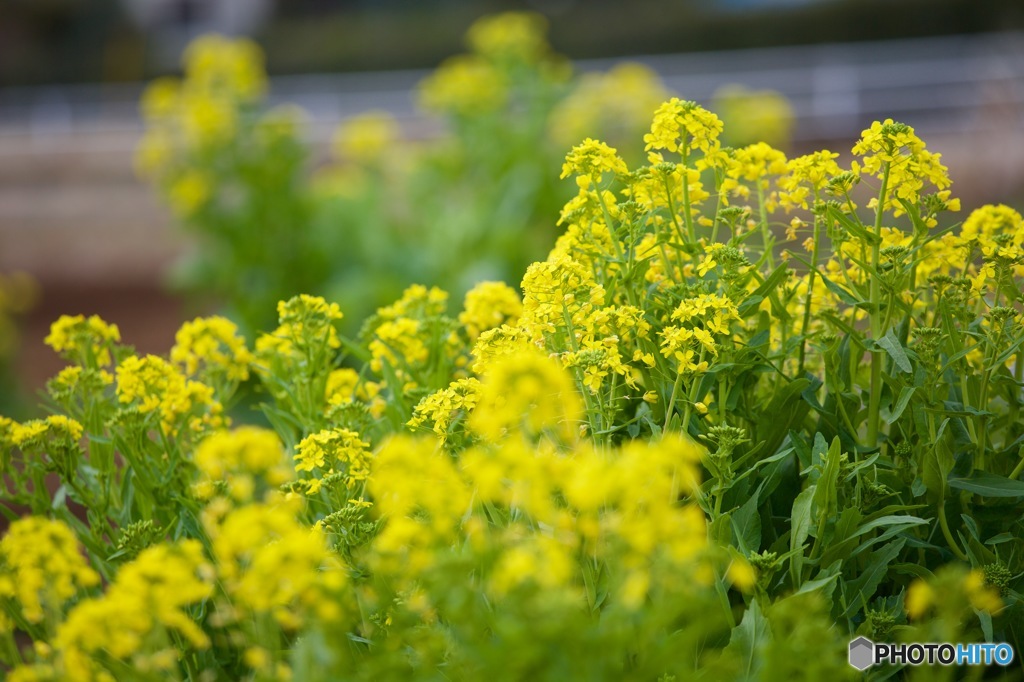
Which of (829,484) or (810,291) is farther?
(810,291)

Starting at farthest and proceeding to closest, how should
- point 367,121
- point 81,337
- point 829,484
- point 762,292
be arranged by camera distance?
point 367,121
point 81,337
point 762,292
point 829,484

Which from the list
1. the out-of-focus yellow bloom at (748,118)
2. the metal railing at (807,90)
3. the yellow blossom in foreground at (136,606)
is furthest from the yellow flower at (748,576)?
the metal railing at (807,90)

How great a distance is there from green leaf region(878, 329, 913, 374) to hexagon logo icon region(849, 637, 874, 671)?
328 millimetres

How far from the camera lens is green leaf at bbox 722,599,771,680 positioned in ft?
3.59

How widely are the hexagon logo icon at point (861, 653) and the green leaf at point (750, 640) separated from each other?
0.11 metres

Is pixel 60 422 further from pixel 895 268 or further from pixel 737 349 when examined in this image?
pixel 895 268

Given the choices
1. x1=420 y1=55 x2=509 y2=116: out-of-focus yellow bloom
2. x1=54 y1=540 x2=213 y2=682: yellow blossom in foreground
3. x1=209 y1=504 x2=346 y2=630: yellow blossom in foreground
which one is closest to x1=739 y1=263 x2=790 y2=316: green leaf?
x1=209 y1=504 x2=346 y2=630: yellow blossom in foreground

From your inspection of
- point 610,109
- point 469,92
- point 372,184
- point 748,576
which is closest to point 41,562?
point 748,576

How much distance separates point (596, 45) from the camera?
Answer: 9.80 m

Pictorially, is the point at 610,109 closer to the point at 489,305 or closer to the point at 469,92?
the point at 469,92

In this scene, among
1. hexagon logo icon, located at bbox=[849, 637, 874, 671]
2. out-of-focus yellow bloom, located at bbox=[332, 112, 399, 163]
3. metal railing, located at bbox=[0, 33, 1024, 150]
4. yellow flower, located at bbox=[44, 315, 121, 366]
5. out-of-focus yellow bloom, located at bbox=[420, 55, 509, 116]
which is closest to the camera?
hexagon logo icon, located at bbox=[849, 637, 874, 671]

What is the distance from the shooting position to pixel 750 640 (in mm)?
1111

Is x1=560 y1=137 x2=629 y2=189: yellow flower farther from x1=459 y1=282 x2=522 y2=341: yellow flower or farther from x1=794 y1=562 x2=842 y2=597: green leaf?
x1=794 y1=562 x2=842 y2=597: green leaf

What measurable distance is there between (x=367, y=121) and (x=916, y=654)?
444 cm
